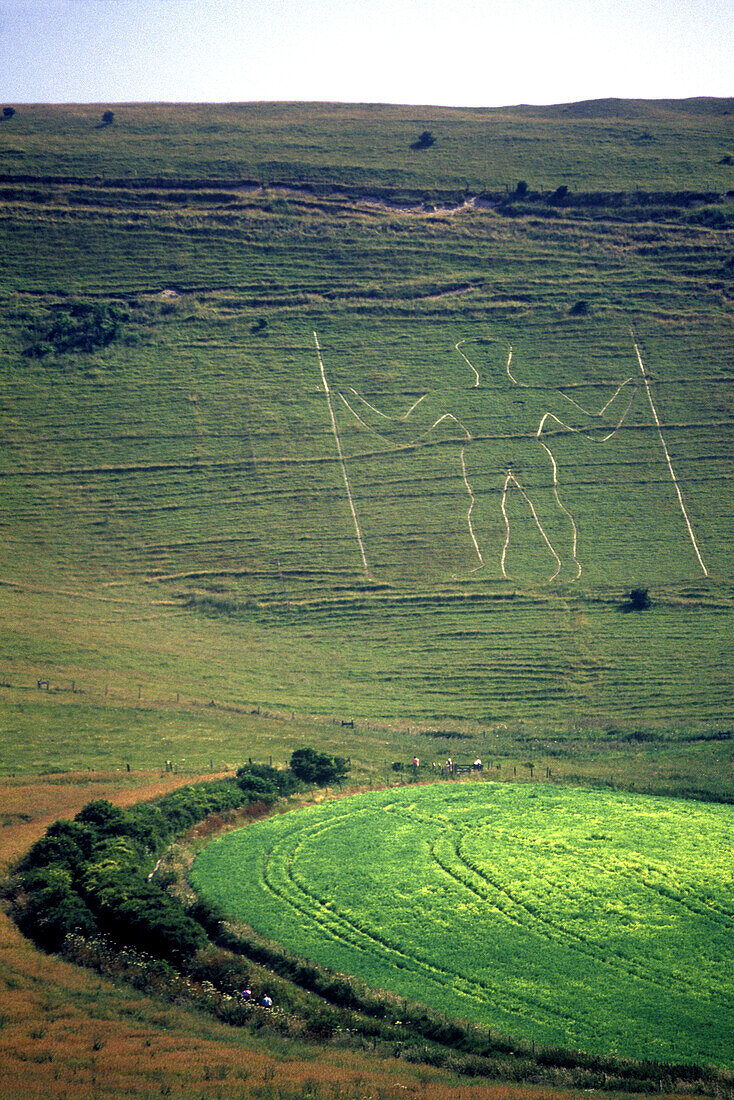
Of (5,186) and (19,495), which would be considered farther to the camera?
(5,186)

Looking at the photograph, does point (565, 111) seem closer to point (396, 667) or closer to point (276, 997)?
point (396, 667)

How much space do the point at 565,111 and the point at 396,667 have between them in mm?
113552

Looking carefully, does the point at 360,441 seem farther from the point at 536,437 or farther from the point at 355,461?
the point at 536,437

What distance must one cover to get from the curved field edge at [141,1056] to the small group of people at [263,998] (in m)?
1.39

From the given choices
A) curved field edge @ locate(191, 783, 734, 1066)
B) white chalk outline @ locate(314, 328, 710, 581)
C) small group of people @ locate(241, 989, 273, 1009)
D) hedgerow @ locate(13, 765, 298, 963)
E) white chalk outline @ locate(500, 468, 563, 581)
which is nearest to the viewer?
curved field edge @ locate(191, 783, 734, 1066)

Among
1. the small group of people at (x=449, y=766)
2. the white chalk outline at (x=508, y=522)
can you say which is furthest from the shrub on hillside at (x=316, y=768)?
the white chalk outline at (x=508, y=522)

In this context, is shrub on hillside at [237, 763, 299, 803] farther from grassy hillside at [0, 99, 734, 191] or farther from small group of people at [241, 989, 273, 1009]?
grassy hillside at [0, 99, 734, 191]

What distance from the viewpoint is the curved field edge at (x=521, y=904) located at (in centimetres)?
2566

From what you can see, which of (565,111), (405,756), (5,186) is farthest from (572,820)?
(565,111)

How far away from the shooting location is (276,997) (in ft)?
86.6

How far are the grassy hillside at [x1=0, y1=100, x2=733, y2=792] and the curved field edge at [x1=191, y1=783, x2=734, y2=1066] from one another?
1064 centimetres

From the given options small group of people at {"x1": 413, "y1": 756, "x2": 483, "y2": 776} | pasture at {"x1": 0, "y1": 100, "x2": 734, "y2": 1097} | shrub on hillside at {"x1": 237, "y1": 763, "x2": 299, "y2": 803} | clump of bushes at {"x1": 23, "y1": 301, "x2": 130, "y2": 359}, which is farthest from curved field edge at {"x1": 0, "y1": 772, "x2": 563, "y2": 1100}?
clump of bushes at {"x1": 23, "y1": 301, "x2": 130, "y2": 359}

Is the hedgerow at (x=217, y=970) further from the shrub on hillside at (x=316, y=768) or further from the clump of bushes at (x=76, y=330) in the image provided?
the clump of bushes at (x=76, y=330)

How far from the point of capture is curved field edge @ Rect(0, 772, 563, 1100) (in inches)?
824
